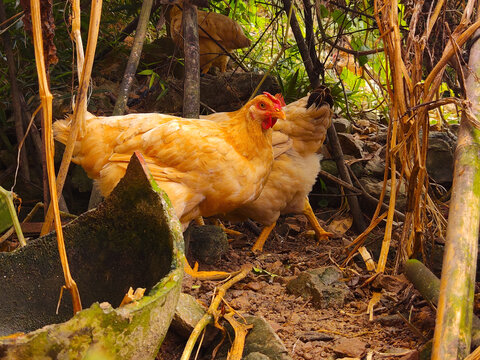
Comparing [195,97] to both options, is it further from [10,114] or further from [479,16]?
[10,114]

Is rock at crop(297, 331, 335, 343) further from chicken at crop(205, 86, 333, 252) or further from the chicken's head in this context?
chicken at crop(205, 86, 333, 252)

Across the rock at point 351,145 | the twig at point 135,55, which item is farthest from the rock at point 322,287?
the rock at point 351,145

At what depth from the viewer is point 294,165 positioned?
155 inches

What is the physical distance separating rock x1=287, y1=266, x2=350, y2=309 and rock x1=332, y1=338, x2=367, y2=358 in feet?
1.24

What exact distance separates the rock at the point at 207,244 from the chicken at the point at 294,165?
18.4 inches

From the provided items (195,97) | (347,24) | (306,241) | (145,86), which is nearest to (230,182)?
(195,97)

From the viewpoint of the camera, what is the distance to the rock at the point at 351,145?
15.2 feet

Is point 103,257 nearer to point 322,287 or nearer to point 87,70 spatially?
point 87,70

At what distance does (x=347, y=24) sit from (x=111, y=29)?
2124 mm

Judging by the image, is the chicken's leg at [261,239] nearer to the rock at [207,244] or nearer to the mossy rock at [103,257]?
the rock at [207,244]

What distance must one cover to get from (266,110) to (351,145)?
1.79 metres

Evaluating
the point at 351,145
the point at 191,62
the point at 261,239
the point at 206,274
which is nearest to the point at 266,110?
the point at 191,62

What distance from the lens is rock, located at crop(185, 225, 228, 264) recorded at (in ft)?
10.7

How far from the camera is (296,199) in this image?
13.1 feet
